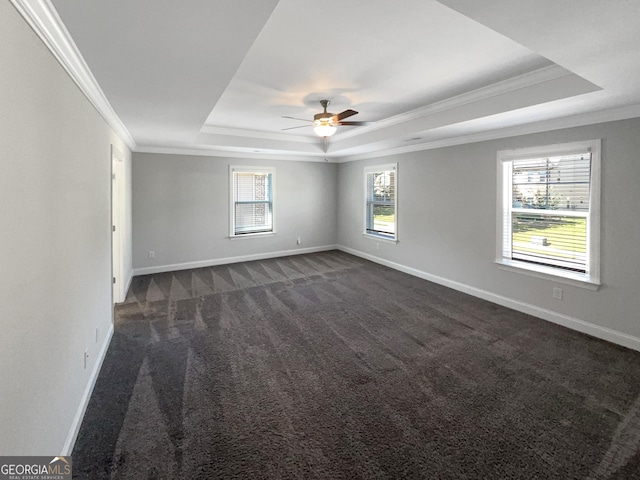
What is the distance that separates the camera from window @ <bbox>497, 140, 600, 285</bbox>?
3365 mm

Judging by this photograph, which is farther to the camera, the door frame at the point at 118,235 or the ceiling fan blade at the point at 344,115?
the door frame at the point at 118,235

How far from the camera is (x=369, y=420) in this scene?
6.89 ft

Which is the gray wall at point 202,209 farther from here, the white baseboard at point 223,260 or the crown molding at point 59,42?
the crown molding at point 59,42

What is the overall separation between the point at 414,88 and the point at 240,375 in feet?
11.0

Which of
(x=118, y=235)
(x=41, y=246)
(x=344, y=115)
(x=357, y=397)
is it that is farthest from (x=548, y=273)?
(x=118, y=235)

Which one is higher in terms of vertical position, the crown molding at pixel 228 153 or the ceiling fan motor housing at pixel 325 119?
the crown molding at pixel 228 153

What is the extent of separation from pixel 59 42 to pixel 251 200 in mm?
5174

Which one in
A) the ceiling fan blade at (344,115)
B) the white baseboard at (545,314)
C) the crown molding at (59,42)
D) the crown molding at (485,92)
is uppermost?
the crown molding at (485,92)

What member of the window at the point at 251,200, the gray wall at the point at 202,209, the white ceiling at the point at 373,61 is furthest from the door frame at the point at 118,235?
the window at the point at 251,200

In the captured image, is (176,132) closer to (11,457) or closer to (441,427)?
(11,457)

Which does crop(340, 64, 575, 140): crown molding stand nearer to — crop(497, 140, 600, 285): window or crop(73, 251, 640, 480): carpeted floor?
crop(497, 140, 600, 285): window

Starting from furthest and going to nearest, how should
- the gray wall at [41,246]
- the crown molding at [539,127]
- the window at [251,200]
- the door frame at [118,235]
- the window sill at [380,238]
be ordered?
the window at [251,200] → the window sill at [380,238] → the door frame at [118,235] → the crown molding at [539,127] → the gray wall at [41,246]

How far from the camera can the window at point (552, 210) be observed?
3365mm

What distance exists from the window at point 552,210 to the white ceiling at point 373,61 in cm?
37
